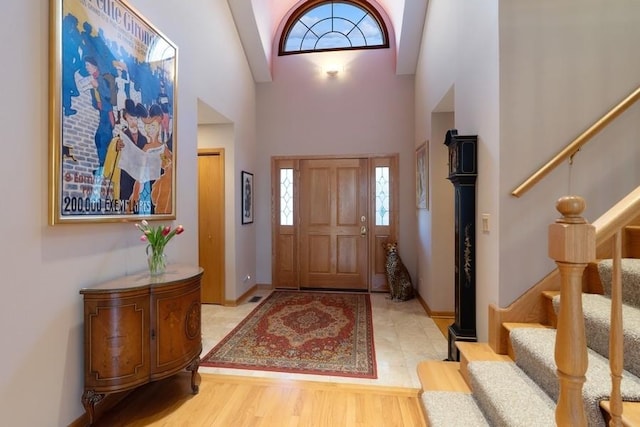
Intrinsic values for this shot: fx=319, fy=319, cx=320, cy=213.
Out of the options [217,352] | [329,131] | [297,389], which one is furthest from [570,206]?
[329,131]

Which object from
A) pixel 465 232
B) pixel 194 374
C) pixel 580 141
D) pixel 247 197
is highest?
pixel 580 141

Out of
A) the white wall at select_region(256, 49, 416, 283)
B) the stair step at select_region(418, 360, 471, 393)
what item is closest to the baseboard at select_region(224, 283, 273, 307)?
the white wall at select_region(256, 49, 416, 283)

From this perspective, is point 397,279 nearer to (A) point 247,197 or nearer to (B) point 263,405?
(A) point 247,197

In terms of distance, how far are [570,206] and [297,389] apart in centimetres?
208

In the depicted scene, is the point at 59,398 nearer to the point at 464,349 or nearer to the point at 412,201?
the point at 464,349

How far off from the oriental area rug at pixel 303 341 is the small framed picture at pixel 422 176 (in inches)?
61.3

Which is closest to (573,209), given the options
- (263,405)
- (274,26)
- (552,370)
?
(552,370)

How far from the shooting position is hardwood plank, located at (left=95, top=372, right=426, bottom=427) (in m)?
1.95

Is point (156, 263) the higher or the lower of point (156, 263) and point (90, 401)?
the higher

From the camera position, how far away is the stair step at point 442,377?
201 centimetres

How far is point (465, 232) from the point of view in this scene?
96.6 inches

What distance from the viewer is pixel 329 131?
5020 millimetres

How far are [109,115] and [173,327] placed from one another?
4.65 feet

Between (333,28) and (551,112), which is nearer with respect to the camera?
(551,112)
